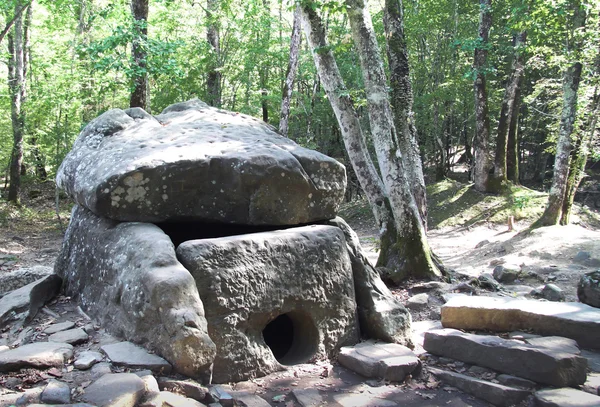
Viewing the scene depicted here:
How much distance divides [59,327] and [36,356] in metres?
0.84

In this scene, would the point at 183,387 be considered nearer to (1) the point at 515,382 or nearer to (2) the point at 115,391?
(2) the point at 115,391

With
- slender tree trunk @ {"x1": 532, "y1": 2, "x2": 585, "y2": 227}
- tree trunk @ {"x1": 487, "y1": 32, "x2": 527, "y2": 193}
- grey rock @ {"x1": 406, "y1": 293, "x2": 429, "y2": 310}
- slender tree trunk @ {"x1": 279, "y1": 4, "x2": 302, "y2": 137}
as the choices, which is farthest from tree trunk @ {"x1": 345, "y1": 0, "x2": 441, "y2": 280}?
tree trunk @ {"x1": 487, "y1": 32, "x2": 527, "y2": 193}

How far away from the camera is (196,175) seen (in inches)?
191

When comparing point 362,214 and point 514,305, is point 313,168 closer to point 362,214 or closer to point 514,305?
point 514,305

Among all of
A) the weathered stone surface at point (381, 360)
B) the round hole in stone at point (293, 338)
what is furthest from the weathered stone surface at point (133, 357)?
the weathered stone surface at point (381, 360)

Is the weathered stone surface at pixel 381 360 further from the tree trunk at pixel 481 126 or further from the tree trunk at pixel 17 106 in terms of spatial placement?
the tree trunk at pixel 17 106

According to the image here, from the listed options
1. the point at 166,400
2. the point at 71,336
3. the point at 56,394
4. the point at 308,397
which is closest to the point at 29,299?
the point at 71,336

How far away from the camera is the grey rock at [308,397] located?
3.85 m

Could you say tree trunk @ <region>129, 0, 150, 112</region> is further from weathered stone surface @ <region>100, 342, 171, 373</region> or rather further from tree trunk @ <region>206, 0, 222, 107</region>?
weathered stone surface @ <region>100, 342, 171, 373</region>

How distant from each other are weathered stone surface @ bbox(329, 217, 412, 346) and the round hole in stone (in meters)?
0.67

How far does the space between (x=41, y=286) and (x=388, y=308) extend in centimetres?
358

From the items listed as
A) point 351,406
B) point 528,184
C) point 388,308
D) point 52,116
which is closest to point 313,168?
point 388,308

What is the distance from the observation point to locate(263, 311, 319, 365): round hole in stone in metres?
4.89

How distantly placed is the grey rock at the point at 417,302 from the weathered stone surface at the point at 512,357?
1580 mm
